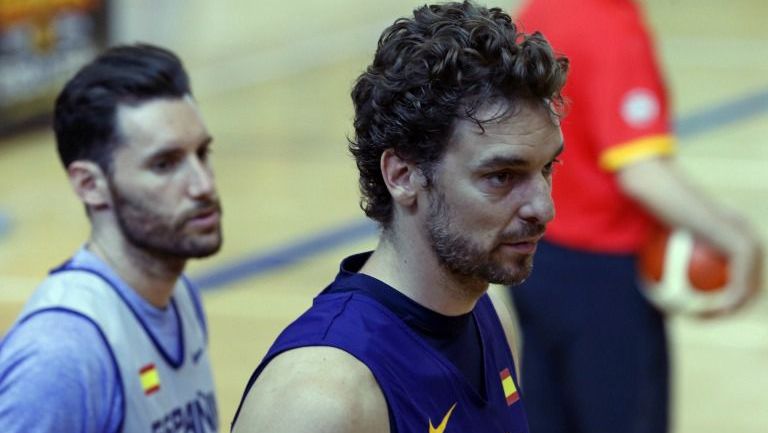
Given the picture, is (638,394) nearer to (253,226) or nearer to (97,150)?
(97,150)

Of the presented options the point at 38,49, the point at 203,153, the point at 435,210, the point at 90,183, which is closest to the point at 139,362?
the point at 90,183

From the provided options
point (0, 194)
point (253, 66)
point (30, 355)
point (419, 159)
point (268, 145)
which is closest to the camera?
point (419, 159)

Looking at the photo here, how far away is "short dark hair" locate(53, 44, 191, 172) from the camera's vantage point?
12.3ft

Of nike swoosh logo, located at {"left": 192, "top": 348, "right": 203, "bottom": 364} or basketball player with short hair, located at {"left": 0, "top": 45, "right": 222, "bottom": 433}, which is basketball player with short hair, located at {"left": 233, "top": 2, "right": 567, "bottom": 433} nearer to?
basketball player with short hair, located at {"left": 0, "top": 45, "right": 222, "bottom": 433}

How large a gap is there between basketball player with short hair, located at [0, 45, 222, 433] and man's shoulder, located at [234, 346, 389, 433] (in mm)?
975

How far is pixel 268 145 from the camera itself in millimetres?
12688

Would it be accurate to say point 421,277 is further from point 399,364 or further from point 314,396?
point 314,396

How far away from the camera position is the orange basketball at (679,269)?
5.00 meters

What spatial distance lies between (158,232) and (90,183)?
23 cm

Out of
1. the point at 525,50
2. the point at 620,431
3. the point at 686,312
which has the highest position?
the point at 525,50

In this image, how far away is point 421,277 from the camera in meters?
2.70

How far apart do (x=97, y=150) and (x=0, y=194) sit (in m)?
7.95

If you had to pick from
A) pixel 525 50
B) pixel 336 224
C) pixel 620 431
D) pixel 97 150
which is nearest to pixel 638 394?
pixel 620 431

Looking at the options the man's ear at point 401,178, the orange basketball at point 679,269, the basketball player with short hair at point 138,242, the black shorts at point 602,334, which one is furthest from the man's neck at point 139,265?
the orange basketball at point 679,269
